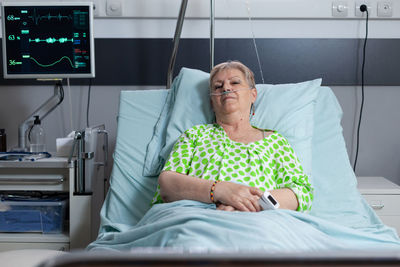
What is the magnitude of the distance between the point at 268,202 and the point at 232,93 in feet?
1.67

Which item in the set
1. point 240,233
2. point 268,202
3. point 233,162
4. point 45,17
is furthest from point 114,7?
point 240,233

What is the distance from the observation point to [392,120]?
2.71 meters

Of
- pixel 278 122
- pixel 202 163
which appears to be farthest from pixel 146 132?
pixel 278 122

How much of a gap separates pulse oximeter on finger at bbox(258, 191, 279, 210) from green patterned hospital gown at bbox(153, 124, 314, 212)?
148mm

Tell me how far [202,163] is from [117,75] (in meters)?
1.16

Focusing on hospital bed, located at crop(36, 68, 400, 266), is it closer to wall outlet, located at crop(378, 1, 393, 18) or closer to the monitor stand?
the monitor stand

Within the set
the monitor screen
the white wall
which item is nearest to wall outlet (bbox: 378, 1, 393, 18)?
the white wall

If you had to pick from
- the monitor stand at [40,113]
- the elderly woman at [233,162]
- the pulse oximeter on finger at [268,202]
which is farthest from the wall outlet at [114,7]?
the pulse oximeter on finger at [268,202]

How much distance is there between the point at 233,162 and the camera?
1.71 m

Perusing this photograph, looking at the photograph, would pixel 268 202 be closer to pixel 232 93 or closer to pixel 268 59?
pixel 232 93

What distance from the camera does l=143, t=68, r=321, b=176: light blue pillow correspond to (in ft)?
6.35

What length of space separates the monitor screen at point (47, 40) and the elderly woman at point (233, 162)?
73cm

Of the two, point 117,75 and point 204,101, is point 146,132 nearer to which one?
point 204,101

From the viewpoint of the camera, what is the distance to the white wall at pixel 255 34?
8.60 ft
